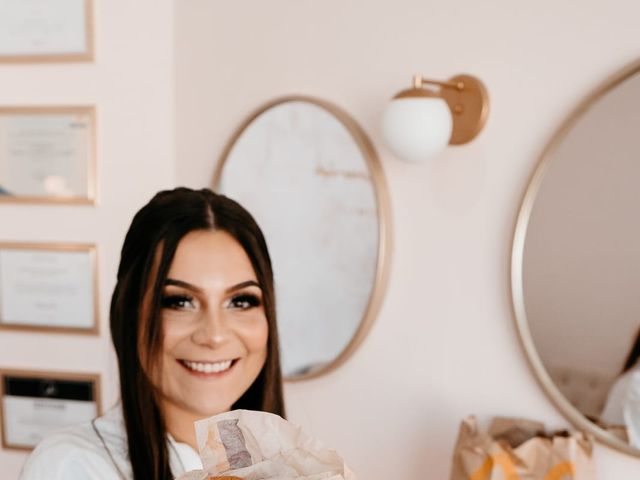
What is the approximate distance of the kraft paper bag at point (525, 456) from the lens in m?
1.31

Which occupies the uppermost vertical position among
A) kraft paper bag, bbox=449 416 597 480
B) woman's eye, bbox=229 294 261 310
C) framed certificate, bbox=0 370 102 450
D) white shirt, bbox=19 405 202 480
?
woman's eye, bbox=229 294 261 310

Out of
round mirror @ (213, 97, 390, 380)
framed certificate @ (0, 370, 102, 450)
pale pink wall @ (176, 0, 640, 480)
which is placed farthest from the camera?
framed certificate @ (0, 370, 102, 450)

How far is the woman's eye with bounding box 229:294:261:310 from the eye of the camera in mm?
982

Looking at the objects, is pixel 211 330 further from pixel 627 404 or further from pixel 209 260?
pixel 627 404

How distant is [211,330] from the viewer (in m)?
0.94

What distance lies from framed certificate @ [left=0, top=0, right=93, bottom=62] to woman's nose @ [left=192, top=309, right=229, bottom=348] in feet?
3.87

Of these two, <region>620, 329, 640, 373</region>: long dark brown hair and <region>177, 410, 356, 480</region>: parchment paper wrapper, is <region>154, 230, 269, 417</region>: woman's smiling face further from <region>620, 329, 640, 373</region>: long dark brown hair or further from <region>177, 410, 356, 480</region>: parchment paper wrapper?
<region>620, 329, 640, 373</region>: long dark brown hair

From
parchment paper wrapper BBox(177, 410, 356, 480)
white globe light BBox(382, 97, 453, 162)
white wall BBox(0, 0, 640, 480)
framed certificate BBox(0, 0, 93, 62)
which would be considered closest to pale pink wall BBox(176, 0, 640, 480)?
white wall BBox(0, 0, 640, 480)

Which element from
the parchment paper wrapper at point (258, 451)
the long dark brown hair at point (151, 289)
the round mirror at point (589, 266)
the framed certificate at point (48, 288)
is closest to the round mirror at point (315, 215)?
the round mirror at point (589, 266)

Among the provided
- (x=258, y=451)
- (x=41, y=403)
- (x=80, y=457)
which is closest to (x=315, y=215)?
(x=80, y=457)

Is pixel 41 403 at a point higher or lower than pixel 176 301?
lower

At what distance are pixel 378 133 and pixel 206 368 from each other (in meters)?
0.83

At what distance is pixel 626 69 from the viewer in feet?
4.40

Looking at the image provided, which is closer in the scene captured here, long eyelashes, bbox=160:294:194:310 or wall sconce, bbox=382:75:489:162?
long eyelashes, bbox=160:294:194:310
